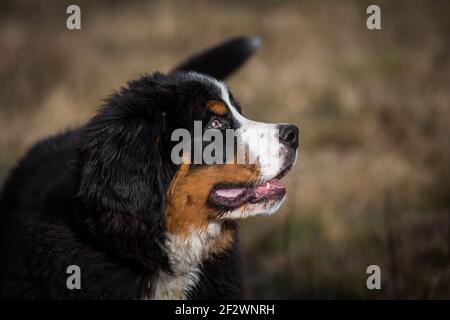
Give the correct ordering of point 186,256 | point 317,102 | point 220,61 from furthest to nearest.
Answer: point 317,102
point 220,61
point 186,256

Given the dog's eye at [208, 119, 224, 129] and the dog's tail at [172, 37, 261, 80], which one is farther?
the dog's tail at [172, 37, 261, 80]

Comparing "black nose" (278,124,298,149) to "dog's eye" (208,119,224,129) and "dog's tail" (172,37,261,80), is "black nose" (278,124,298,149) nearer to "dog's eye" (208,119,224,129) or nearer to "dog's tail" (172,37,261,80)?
"dog's eye" (208,119,224,129)

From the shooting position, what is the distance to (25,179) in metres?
5.04

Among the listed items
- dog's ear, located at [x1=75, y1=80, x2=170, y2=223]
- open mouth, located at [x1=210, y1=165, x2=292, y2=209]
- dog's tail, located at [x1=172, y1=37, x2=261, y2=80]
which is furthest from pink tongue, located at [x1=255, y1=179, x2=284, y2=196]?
dog's tail, located at [x1=172, y1=37, x2=261, y2=80]

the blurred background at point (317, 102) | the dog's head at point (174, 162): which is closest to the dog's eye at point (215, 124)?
the dog's head at point (174, 162)

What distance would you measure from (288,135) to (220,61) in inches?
60.2

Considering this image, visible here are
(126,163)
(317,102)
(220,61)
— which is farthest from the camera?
(317,102)

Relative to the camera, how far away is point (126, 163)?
149 inches

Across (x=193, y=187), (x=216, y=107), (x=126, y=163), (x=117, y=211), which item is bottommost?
(x=117, y=211)

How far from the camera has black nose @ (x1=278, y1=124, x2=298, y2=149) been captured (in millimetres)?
3936

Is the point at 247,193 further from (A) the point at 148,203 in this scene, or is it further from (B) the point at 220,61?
(B) the point at 220,61

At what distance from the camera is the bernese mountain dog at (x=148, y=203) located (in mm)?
3807

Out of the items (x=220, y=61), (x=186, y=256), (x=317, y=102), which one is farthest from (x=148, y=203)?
(x=317, y=102)

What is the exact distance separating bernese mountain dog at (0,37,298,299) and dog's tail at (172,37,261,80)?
111 cm
